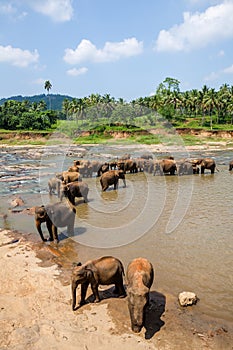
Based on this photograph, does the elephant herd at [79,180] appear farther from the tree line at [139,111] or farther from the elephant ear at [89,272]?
the tree line at [139,111]

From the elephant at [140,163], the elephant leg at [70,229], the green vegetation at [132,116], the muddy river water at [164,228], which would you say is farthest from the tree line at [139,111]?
the elephant leg at [70,229]

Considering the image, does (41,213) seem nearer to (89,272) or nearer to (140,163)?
(89,272)

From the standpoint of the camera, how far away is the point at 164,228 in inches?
508

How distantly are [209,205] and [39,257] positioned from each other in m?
8.88

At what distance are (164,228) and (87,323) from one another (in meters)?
6.55

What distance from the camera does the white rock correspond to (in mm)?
7555

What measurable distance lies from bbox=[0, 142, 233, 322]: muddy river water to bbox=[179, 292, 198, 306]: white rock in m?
0.23

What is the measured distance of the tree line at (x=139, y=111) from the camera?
240 ft

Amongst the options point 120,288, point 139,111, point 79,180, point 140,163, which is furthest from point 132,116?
point 120,288

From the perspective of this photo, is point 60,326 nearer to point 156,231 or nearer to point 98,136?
point 156,231

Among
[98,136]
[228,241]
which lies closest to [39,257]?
[228,241]

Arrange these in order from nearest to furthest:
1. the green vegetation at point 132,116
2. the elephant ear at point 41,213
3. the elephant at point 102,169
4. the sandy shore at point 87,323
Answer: the sandy shore at point 87,323, the elephant ear at point 41,213, the elephant at point 102,169, the green vegetation at point 132,116

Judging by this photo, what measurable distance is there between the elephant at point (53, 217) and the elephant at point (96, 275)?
13.0 ft

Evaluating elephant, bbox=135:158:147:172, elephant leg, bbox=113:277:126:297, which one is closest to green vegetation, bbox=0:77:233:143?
elephant, bbox=135:158:147:172
